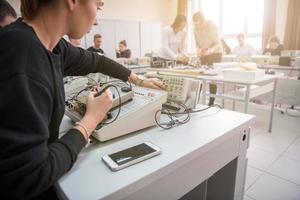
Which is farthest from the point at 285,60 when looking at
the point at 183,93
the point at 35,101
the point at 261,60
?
the point at 35,101

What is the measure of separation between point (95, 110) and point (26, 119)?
24cm

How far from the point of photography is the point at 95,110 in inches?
25.6

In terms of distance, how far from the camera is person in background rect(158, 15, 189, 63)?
10.0 feet

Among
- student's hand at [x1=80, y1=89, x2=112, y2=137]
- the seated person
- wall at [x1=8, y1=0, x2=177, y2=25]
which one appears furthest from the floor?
wall at [x1=8, y1=0, x2=177, y2=25]

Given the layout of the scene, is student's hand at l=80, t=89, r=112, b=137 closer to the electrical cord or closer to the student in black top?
the student in black top

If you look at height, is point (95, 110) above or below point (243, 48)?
below

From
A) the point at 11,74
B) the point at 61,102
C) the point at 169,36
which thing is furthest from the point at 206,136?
the point at 169,36

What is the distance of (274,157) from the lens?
200 centimetres

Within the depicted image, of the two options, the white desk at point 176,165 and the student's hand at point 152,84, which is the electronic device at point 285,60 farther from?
the student's hand at point 152,84

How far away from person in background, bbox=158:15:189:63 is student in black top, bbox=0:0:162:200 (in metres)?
2.52

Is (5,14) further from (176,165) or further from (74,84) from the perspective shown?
(176,165)

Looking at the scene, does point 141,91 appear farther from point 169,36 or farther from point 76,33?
point 169,36

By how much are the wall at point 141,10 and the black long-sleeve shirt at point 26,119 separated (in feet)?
21.0

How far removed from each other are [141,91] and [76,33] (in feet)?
1.25
